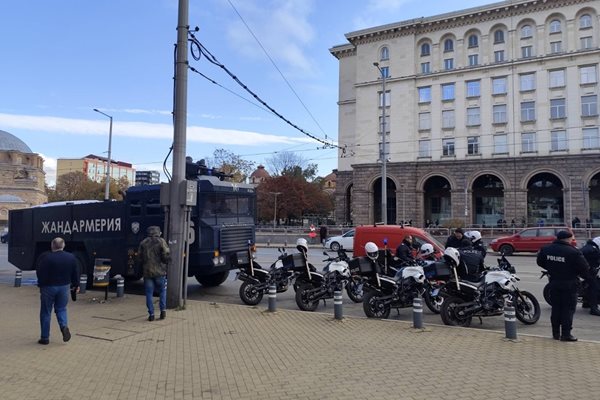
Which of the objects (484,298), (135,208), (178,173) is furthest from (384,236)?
(135,208)

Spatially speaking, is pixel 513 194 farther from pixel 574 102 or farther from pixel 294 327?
pixel 294 327

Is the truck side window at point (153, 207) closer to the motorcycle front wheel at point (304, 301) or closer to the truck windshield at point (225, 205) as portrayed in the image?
the truck windshield at point (225, 205)

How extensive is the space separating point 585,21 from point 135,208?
175 ft

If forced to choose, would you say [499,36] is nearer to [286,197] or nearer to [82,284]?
[286,197]

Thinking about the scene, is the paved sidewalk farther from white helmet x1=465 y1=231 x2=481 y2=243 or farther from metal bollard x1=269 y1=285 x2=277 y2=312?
white helmet x1=465 y1=231 x2=481 y2=243

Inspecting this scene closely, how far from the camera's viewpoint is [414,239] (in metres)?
14.0

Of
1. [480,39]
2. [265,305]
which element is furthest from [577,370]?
[480,39]

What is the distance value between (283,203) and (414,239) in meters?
57.7

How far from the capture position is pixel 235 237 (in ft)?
39.0

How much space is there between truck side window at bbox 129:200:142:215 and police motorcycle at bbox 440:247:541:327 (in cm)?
776

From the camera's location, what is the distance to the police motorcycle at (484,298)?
8219mm

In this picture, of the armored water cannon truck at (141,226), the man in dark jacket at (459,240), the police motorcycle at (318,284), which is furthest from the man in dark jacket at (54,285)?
the man in dark jacket at (459,240)

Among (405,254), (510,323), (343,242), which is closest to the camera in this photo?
(510,323)

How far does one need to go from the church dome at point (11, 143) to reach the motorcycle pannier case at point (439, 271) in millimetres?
117528
